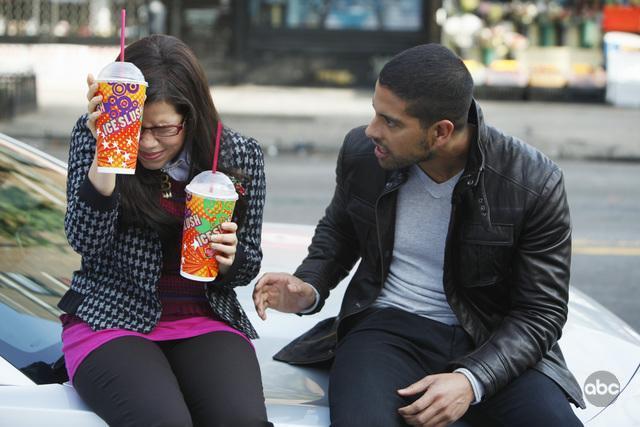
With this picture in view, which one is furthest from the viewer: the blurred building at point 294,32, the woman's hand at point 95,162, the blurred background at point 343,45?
the blurred building at point 294,32

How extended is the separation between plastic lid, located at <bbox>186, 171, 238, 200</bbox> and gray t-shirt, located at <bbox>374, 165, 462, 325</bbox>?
2.05ft

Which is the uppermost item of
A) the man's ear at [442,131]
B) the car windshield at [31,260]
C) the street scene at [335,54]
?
the man's ear at [442,131]

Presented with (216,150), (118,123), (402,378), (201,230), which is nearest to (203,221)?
(201,230)

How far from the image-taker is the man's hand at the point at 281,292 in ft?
10.2

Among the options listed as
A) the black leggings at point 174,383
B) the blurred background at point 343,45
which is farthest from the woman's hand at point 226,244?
the blurred background at point 343,45

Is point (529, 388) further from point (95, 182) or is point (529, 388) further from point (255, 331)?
point (95, 182)

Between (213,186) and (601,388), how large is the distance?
1.32m

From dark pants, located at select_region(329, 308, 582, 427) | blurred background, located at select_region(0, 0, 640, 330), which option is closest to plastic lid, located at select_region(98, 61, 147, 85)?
dark pants, located at select_region(329, 308, 582, 427)

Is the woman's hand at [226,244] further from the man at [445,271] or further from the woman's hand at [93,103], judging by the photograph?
the woman's hand at [93,103]

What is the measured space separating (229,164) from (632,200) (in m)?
8.18

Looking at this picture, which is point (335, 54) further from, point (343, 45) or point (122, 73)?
point (122, 73)

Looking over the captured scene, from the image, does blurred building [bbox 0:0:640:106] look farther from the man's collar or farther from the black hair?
the black hair

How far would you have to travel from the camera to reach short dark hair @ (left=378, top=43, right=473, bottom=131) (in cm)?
298

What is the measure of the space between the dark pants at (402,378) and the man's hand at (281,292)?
0.19 m
